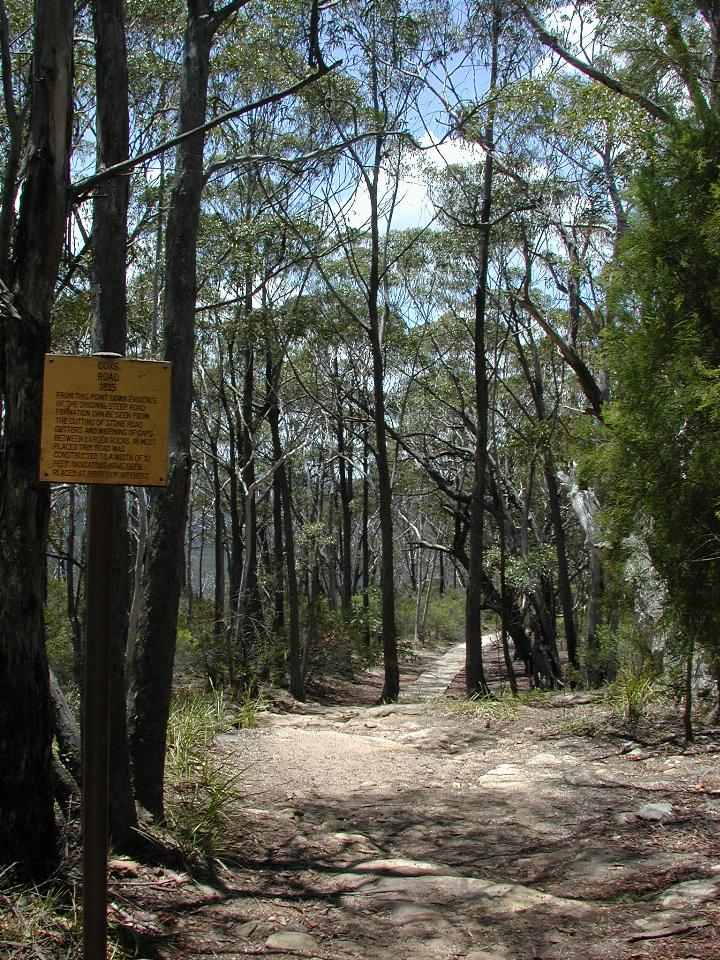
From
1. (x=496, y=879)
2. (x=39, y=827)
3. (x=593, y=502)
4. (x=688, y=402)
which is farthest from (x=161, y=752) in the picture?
(x=593, y=502)

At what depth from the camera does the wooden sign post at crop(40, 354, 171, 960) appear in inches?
104

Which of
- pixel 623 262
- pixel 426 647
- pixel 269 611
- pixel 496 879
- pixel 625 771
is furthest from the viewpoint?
pixel 426 647

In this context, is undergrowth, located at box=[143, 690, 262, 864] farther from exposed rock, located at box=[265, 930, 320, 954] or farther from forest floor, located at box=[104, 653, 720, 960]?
exposed rock, located at box=[265, 930, 320, 954]

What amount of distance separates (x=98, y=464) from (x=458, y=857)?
3.41 m

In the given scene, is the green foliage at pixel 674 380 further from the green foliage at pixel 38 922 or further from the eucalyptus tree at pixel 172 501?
the green foliage at pixel 38 922

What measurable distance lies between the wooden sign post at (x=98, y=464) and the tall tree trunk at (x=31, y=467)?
3.65ft

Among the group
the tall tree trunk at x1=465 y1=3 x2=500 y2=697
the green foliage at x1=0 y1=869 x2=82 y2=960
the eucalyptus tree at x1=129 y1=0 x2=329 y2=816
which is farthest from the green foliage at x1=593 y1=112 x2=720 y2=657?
the tall tree trunk at x1=465 y1=3 x2=500 y2=697

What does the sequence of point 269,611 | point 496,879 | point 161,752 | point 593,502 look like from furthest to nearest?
point 269,611
point 593,502
point 161,752
point 496,879

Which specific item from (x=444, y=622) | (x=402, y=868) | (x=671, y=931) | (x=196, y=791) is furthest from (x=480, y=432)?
(x=444, y=622)

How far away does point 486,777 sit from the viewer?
6.93 m

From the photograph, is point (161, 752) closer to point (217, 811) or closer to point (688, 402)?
point (217, 811)

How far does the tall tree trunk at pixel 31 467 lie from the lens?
12.1ft

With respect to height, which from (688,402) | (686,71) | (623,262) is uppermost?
(686,71)

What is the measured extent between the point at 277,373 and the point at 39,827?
13096mm
